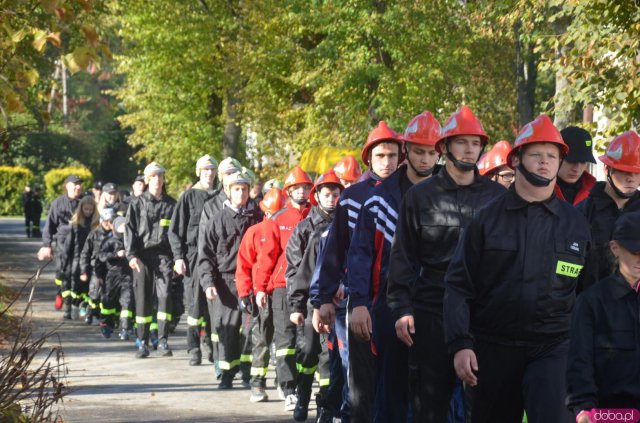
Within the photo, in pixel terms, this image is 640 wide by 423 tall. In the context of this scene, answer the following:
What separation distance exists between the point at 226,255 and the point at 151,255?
299cm

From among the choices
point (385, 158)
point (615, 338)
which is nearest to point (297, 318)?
point (385, 158)

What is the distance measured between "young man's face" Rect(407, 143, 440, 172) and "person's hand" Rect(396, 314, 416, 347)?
1.36m

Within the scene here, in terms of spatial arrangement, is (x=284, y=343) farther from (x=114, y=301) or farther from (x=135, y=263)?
(x=114, y=301)

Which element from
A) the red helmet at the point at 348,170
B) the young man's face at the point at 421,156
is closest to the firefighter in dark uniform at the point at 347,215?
the young man's face at the point at 421,156

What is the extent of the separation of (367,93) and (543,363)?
21.9 m

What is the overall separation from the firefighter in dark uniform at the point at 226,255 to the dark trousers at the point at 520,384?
7.62m

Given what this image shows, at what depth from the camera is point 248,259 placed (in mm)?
13859

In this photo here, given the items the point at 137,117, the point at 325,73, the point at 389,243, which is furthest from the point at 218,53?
the point at 389,243

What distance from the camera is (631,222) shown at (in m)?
6.27

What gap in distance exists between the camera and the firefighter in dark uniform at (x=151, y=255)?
1739cm

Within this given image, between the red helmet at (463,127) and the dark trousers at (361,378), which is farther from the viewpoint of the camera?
the dark trousers at (361,378)

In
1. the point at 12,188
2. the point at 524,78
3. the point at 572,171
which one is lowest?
the point at 12,188

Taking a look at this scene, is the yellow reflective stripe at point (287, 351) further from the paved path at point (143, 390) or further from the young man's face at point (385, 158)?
the young man's face at point (385, 158)

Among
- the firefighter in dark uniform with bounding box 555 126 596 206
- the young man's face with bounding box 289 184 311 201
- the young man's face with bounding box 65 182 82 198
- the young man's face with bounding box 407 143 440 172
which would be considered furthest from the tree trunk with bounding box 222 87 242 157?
the young man's face with bounding box 407 143 440 172
